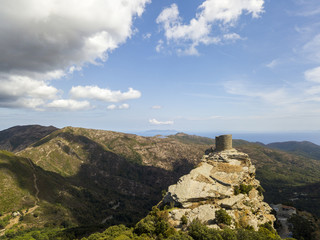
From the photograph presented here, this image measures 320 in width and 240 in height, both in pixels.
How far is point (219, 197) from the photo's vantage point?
147 feet

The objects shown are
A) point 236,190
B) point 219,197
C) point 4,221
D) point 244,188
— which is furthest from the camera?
point 4,221

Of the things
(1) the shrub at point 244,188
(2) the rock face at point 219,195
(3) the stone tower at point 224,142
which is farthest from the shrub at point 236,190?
(3) the stone tower at point 224,142

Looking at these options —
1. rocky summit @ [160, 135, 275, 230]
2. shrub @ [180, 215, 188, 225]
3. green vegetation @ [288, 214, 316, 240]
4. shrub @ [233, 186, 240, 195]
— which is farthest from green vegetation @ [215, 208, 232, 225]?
green vegetation @ [288, 214, 316, 240]

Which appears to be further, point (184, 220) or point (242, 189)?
point (242, 189)

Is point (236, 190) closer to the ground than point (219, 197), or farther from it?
farther from it

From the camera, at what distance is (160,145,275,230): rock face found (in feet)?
133

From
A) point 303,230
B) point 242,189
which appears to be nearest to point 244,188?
point 242,189

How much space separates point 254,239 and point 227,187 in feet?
52.6

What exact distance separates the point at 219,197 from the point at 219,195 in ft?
2.12

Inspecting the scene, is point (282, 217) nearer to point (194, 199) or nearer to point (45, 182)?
point (194, 199)

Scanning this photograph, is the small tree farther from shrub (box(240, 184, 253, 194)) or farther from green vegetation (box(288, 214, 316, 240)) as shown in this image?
green vegetation (box(288, 214, 316, 240))

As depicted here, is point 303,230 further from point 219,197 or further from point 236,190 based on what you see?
point 219,197

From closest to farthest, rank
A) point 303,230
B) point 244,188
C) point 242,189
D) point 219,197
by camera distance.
→ point 219,197
point 244,188
point 242,189
point 303,230

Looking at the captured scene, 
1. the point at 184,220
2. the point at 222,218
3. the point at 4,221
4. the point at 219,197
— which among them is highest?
the point at 219,197
